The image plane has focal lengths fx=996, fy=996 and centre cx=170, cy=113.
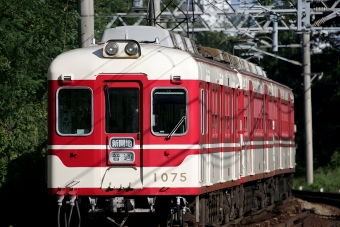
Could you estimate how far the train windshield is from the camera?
1367 cm

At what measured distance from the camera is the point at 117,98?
45.0 ft

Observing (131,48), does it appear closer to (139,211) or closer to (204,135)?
(204,135)

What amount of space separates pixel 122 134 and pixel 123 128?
103 millimetres

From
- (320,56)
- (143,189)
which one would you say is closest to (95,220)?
(143,189)

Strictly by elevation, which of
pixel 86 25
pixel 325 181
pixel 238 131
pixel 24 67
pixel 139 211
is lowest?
pixel 325 181

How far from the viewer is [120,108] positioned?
45.1 feet

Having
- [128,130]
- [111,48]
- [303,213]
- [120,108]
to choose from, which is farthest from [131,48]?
[303,213]

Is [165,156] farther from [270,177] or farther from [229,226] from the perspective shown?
[270,177]

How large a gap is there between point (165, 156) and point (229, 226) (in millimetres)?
4694

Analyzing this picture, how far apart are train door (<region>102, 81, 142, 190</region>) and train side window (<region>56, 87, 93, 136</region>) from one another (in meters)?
0.25

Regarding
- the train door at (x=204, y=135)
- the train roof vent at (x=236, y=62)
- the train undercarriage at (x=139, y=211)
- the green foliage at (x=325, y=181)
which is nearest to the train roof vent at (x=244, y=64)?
the train roof vent at (x=236, y=62)

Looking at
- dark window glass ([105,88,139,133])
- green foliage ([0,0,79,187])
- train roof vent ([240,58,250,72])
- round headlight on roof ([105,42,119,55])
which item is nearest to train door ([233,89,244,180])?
train roof vent ([240,58,250,72])

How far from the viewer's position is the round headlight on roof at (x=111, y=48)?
13758 millimetres

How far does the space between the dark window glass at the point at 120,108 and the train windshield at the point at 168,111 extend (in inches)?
10.5
